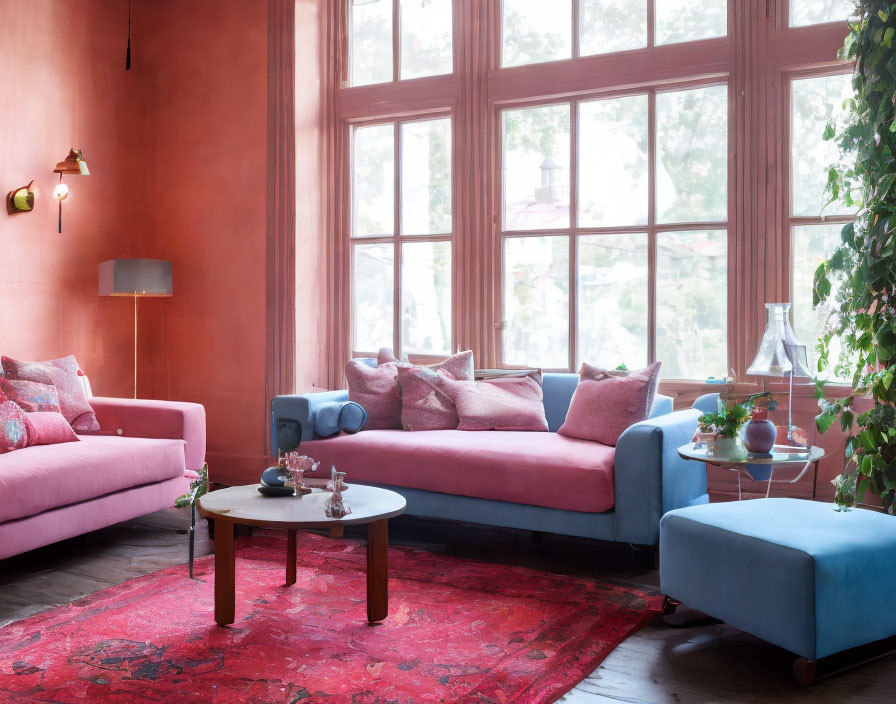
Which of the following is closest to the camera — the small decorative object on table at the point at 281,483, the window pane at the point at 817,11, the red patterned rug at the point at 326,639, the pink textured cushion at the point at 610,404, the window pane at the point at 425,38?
the red patterned rug at the point at 326,639

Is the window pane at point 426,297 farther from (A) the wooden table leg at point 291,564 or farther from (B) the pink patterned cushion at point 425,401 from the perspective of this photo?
(A) the wooden table leg at point 291,564

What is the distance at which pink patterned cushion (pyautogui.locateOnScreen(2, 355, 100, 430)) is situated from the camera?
174 inches

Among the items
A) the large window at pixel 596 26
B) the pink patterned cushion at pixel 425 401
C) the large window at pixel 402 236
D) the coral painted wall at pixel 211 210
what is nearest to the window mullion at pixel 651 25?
the large window at pixel 596 26

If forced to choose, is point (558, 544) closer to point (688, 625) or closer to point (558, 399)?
point (558, 399)

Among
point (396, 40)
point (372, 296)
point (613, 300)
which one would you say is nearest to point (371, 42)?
point (396, 40)

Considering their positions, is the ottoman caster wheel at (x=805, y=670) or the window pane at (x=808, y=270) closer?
the ottoman caster wheel at (x=805, y=670)

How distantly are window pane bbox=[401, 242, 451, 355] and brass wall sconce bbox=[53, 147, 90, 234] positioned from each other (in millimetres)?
2119

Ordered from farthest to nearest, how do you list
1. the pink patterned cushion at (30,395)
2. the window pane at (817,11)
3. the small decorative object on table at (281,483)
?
the window pane at (817,11), the pink patterned cushion at (30,395), the small decorative object on table at (281,483)

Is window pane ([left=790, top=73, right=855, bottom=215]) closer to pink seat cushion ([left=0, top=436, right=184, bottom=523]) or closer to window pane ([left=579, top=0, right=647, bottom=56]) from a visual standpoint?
window pane ([left=579, top=0, right=647, bottom=56])

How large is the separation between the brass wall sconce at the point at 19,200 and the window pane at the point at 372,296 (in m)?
2.09

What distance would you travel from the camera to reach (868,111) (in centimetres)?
373

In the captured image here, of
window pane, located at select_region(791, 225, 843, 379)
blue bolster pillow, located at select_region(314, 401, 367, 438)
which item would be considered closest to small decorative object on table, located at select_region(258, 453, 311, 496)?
blue bolster pillow, located at select_region(314, 401, 367, 438)

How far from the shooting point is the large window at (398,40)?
18.1 feet

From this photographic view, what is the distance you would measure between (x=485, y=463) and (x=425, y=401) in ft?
2.74
